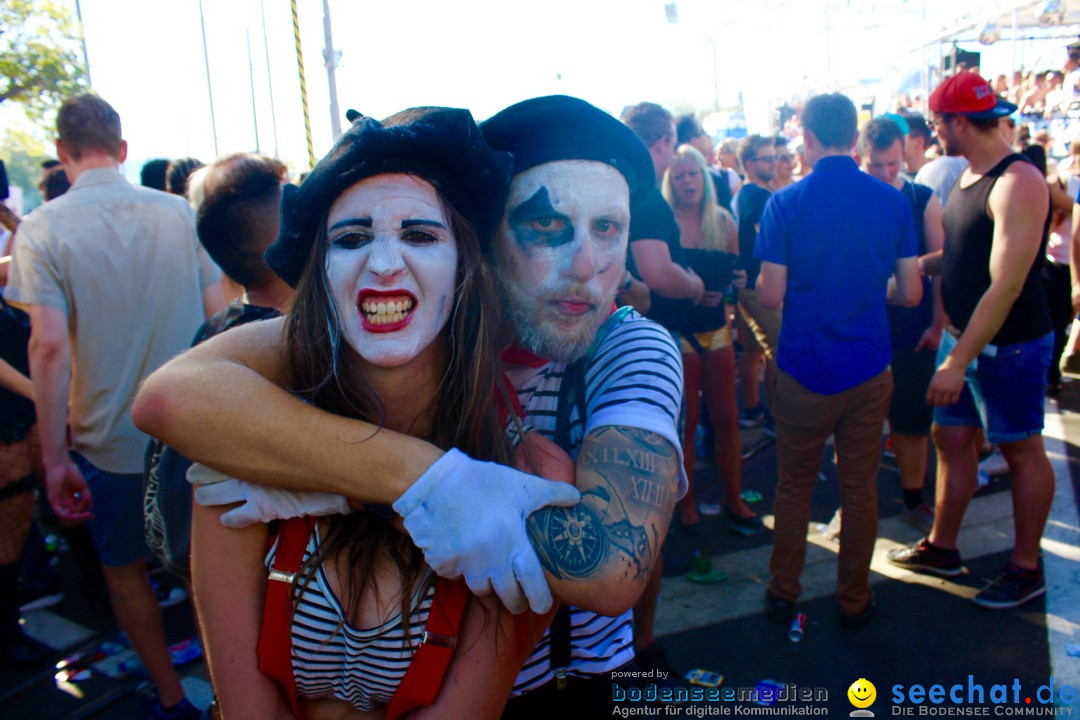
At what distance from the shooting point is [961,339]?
313 cm

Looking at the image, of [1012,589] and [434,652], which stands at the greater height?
[434,652]

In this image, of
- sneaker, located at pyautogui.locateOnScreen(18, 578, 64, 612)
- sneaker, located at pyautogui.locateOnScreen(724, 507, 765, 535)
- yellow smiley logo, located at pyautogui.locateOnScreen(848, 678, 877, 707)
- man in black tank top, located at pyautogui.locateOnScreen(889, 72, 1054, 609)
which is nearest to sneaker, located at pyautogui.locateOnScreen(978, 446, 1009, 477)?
man in black tank top, located at pyautogui.locateOnScreen(889, 72, 1054, 609)

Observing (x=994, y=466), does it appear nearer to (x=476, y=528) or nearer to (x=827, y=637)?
(x=827, y=637)

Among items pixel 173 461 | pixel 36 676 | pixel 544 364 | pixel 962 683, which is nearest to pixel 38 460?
pixel 36 676

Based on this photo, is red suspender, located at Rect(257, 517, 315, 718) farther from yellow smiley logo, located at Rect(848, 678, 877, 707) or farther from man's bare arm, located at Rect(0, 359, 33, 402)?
man's bare arm, located at Rect(0, 359, 33, 402)

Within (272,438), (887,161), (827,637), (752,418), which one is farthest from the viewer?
(752,418)

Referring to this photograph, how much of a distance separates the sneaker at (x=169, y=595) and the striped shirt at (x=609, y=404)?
3.11 metres

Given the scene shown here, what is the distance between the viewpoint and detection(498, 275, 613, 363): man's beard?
1.62 meters

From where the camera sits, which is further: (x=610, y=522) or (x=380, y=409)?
(x=380, y=409)

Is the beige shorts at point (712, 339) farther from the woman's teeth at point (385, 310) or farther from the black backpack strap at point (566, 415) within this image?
the woman's teeth at point (385, 310)

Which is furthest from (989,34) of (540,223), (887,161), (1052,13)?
(540,223)

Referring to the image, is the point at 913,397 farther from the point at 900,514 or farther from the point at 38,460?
the point at 38,460

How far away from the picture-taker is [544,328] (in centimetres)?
162

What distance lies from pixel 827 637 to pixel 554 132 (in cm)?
262
